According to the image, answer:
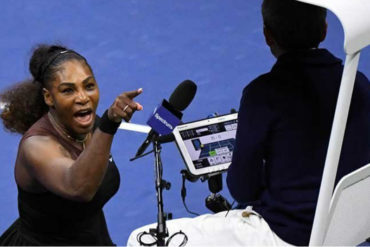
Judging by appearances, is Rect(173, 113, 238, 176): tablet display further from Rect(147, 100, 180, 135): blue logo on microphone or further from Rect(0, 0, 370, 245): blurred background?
Rect(0, 0, 370, 245): blurred background

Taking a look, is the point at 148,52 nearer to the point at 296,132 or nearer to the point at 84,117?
the point at 84,117

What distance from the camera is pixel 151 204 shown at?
16.2 ft

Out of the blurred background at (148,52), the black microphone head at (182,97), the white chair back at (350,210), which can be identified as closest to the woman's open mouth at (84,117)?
the black microphone head at (182,97)

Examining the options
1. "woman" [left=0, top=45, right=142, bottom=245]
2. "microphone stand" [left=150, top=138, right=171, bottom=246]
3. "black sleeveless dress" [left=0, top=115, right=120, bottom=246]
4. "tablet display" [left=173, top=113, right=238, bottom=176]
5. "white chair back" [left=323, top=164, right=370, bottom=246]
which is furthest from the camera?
"tablet display" [left=173, top=113, right=238, bottom=176]

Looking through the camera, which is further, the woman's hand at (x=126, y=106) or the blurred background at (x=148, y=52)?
the blurred background at (x=148, y=52)

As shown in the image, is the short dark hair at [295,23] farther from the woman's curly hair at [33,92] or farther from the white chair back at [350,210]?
the woman's curly hair at [33,92]

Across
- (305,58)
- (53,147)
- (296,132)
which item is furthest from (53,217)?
(305,58)

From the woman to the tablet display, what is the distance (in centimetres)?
37

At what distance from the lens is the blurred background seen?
5285 millimetres

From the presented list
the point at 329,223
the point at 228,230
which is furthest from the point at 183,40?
the point at 329,223

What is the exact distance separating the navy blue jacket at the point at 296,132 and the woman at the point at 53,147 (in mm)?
716

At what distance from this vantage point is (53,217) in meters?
3.06

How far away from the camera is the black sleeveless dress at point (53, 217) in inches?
119

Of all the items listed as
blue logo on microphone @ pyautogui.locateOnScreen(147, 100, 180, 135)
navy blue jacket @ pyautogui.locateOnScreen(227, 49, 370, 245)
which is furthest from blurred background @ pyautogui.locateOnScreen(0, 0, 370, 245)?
blue logo on microphone @ pyautogui.locateOnScreen(147, 100, 180, 135)
